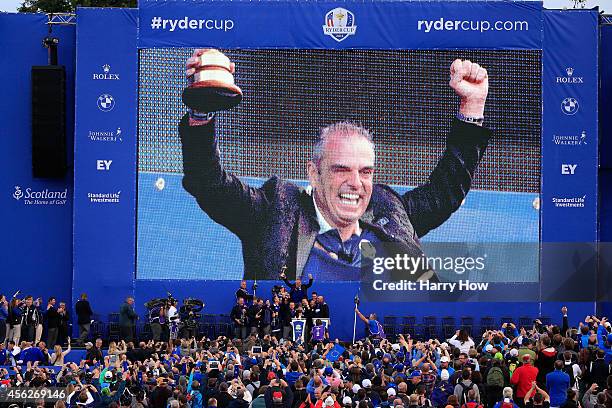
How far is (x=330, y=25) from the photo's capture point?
3562 cm

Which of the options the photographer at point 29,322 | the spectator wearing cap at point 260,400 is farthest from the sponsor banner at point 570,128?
the spectator wearing cap at point 260,400

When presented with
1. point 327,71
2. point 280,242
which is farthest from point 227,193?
point 327,71

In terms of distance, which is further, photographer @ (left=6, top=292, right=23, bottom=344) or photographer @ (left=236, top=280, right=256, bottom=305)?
photographer @ (left=236, top=280, right=256, bottom=305)

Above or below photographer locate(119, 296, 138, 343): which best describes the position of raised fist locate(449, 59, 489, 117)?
above

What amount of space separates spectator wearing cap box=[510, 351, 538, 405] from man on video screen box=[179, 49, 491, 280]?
42.7 ft

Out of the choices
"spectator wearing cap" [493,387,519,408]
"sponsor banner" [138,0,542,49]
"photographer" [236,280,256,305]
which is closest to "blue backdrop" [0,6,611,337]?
"sponsor banner" [138,0,542,49]

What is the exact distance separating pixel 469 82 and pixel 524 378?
1479cm

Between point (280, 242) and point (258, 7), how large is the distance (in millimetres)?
6020

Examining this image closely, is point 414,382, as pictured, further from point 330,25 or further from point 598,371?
point 330,25

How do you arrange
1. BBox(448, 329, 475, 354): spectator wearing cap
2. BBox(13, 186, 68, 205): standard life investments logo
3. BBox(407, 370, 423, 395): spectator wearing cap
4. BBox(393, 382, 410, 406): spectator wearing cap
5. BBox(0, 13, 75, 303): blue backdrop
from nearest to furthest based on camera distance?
BBox(393, 382, 410, 406): spectator wearing cap → BBox(407, 370, 423, 395): spectator wearing cap → BBox(448, 329, 475, 354): spectator wearing cap → BBox(0, 13, 75, 303): blue backdrop → BBox(13, 186, 68, 205): standard life investments logo

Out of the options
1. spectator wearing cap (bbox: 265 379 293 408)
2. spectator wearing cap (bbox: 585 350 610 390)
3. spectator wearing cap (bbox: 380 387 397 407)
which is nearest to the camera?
spectator wearing cap (bbox: 380 387 397 407)

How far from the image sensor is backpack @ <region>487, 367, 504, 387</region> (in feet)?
73.1

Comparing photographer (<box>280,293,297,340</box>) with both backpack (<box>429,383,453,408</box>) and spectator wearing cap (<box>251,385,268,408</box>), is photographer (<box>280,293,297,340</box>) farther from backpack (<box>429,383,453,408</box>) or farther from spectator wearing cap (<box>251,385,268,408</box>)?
backpack (<box>429,383,453,408</box>)

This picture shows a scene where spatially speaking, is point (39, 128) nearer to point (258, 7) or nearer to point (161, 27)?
point (161, 27)
